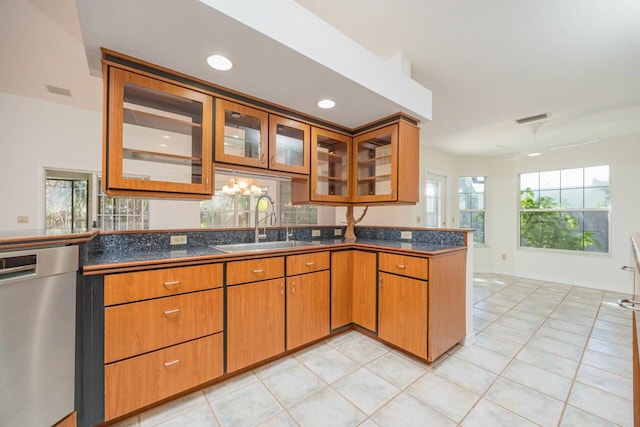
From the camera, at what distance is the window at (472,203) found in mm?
5371

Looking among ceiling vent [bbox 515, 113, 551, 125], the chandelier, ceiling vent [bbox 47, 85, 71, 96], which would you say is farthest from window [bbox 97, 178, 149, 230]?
ceiling vent [bbox 515, 113, 551, 125]

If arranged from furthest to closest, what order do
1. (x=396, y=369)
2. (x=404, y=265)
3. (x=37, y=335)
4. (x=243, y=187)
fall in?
1. (x=243, y=187)
2. (x=404, y=265)
3. (x=396, y=369)
4. (x=37, y=335)

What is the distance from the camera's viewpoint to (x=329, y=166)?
264 cm

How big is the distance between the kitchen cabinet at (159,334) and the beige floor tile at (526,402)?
179cm

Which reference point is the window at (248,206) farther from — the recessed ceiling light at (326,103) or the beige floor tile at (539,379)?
the beige floor tile at (539,379)

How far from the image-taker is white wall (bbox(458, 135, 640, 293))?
391 cm

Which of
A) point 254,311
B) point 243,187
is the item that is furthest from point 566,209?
point 254,311

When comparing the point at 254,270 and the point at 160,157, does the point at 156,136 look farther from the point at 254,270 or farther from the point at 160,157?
the point at 254,270

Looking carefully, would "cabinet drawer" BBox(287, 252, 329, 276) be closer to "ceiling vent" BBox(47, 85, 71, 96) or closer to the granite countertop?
the granite countertop

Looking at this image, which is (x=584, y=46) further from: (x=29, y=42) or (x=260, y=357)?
(x=29, y=42)

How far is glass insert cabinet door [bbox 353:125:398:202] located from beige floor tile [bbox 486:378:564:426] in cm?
156

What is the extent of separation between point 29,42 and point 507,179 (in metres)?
6.95

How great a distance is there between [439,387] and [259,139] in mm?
2209

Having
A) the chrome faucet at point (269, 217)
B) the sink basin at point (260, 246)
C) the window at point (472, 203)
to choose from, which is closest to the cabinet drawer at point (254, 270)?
the sink basin at point (260, 246)
